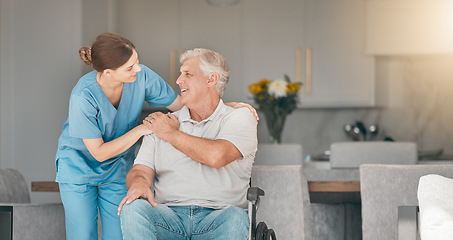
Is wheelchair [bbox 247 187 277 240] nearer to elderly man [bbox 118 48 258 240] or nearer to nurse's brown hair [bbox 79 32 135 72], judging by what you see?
elderly man [bbox 118 48 258 240]

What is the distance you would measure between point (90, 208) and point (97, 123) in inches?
12.8

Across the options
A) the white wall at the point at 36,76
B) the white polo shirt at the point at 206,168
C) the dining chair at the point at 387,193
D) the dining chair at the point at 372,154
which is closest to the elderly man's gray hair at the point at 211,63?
the white polo shirt at the point at 206,168

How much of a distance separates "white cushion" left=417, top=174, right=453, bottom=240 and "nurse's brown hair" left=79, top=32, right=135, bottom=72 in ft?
3.47

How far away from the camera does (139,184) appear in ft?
6.73

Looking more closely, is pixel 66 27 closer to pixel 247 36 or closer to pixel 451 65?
pixel 247 36

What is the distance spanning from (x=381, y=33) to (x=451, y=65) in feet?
2.33

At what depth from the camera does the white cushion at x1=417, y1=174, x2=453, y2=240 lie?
1.81 metres

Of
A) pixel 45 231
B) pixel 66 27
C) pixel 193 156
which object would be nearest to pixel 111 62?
pixel 193 156

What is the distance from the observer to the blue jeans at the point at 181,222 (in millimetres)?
1872

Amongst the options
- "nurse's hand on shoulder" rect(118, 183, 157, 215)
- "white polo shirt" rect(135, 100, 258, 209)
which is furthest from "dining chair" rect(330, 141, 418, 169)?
"nurse's hand on shoulder" rect(118, 183, 157, 215)

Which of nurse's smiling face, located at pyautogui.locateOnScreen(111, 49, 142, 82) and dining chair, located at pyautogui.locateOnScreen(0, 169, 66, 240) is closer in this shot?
nurse's smiling face, located at pyautogui.locateOnScreen(111, 49, 142, 82)

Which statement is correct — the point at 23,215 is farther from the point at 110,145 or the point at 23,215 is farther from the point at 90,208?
the point at 110,145

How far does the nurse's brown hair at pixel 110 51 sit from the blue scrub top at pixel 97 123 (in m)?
0.14

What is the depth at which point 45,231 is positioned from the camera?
2553 millimetres
